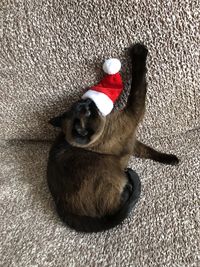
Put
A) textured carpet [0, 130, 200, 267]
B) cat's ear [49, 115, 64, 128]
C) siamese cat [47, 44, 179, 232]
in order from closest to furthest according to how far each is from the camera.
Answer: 1. textured carpet [0, 130, 200, 267]
2. siamese cat [47, 44, 179, 232]
3. cat's ear [49, 115, 64, 128]

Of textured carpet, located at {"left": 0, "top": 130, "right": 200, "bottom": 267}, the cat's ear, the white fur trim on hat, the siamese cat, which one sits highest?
the white fur trim on hat

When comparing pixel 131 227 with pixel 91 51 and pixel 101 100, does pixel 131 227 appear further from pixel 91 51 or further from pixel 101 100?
pixel 91 51

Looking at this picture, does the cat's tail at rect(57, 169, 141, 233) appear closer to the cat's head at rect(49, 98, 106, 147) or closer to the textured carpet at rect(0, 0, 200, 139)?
the cat's head at rect(49, 98, 106, 147)

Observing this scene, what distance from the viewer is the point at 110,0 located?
92cm

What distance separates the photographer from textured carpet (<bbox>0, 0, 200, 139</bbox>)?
0.93 m

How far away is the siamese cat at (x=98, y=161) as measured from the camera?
90 cm

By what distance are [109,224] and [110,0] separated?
1.98ft

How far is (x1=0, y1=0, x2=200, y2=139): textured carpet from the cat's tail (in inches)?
11.4

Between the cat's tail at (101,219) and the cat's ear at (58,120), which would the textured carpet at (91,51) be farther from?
the cat's tail at (101,219)

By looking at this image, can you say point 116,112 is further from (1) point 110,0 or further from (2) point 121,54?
(1) point 110,0

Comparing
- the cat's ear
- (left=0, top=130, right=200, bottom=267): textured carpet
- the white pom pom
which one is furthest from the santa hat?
(left=0, top=130, right=200, bottom=267): textured carpet

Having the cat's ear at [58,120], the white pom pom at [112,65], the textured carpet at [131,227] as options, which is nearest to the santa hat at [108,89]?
the white pom pom at [112,65]

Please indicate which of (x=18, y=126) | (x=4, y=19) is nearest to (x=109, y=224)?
(x=18, y=126)

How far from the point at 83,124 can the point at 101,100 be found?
0.27 ft
